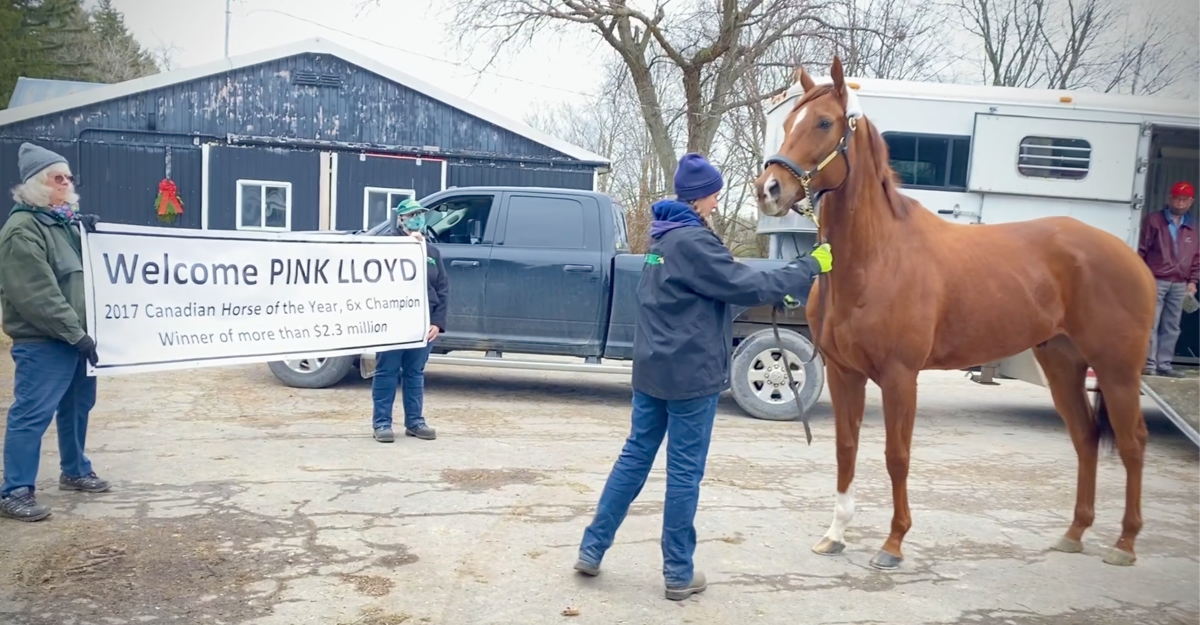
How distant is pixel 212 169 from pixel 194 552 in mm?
15610

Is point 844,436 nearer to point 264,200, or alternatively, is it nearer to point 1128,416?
point 1128,416

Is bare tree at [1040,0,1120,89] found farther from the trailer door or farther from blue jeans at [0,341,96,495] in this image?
blue jeans at [0,341,96,495]

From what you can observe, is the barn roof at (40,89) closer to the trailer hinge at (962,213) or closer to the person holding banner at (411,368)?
the person holding banner at (411,368)

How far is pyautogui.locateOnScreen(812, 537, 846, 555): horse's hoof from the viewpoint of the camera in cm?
471

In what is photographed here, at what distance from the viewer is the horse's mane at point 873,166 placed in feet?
14.8

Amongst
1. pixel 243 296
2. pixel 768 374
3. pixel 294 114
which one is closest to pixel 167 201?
pixel 294 114

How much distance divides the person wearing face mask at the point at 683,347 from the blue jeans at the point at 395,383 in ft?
10.7

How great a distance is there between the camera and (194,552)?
4.36m

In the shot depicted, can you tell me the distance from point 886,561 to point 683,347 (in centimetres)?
166

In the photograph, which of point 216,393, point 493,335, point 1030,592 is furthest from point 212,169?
point 1030,592

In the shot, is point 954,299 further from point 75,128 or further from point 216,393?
point 75,128

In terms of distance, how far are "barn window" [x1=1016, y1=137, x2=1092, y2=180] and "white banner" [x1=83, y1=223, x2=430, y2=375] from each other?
282 inches

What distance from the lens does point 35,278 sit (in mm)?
4695

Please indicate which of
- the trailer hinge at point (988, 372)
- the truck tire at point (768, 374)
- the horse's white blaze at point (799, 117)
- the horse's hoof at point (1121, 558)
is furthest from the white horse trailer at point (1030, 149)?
the horse's hoof at point (1121, 558)
